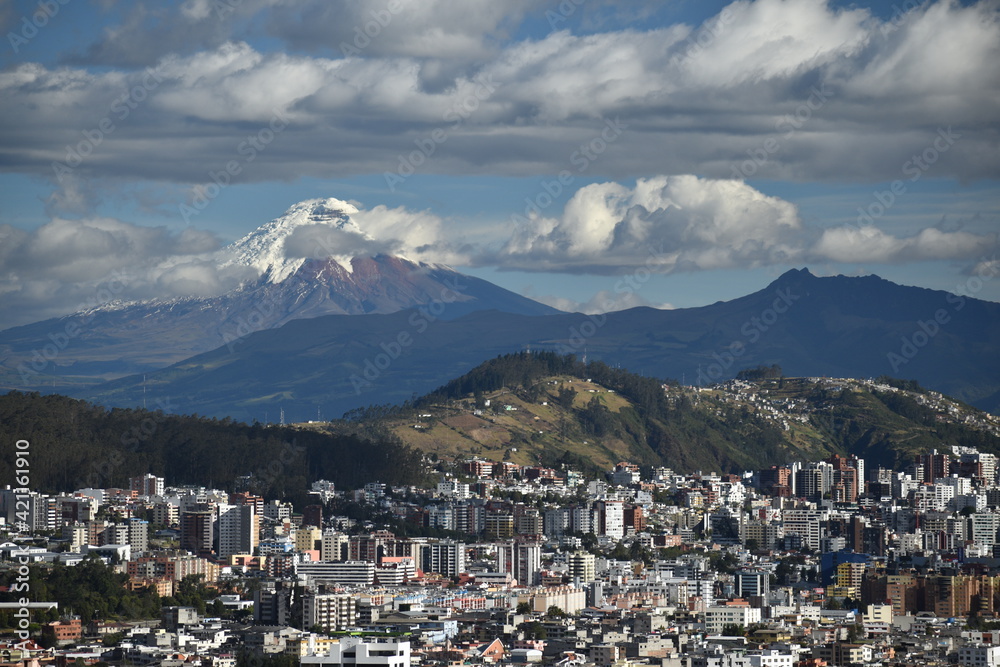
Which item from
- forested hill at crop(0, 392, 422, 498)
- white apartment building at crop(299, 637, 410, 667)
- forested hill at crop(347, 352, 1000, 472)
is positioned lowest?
white apartment building at crop(299, 637, 410, 667)

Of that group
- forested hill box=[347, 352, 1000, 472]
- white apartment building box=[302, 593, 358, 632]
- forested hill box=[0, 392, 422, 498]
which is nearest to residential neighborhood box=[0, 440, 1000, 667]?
white apartment building box=[302, 593, 358, 632]

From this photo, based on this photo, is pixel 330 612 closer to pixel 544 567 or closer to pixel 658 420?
pixel 544 567

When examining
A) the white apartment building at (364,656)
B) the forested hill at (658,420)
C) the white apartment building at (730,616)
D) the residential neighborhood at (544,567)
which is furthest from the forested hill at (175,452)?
the white apartment building at (364,656)

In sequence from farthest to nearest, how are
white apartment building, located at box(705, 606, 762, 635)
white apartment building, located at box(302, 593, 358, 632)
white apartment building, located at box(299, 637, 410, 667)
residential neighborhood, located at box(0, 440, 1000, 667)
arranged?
1. white apartment building, located at box(705, 606, 762, 635)
2. white apartment building, located at box(302, 593, 358, 632)
3. residential neighborhood, located at box(0, 440, 1000, 667)
4. white apartment building, located at box(299, 637, 410, 667)

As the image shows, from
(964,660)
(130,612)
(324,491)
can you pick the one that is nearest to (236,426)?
(324,491)

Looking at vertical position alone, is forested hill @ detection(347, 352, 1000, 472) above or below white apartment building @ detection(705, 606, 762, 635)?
above

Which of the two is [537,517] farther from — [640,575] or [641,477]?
[641,477]

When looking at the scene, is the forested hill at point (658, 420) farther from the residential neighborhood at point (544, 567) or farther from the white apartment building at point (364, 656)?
the white apartment building at point (364, 656)

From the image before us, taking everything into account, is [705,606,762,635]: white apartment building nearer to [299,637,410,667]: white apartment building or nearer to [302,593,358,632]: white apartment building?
[302,593,358,632]: white apartment building
